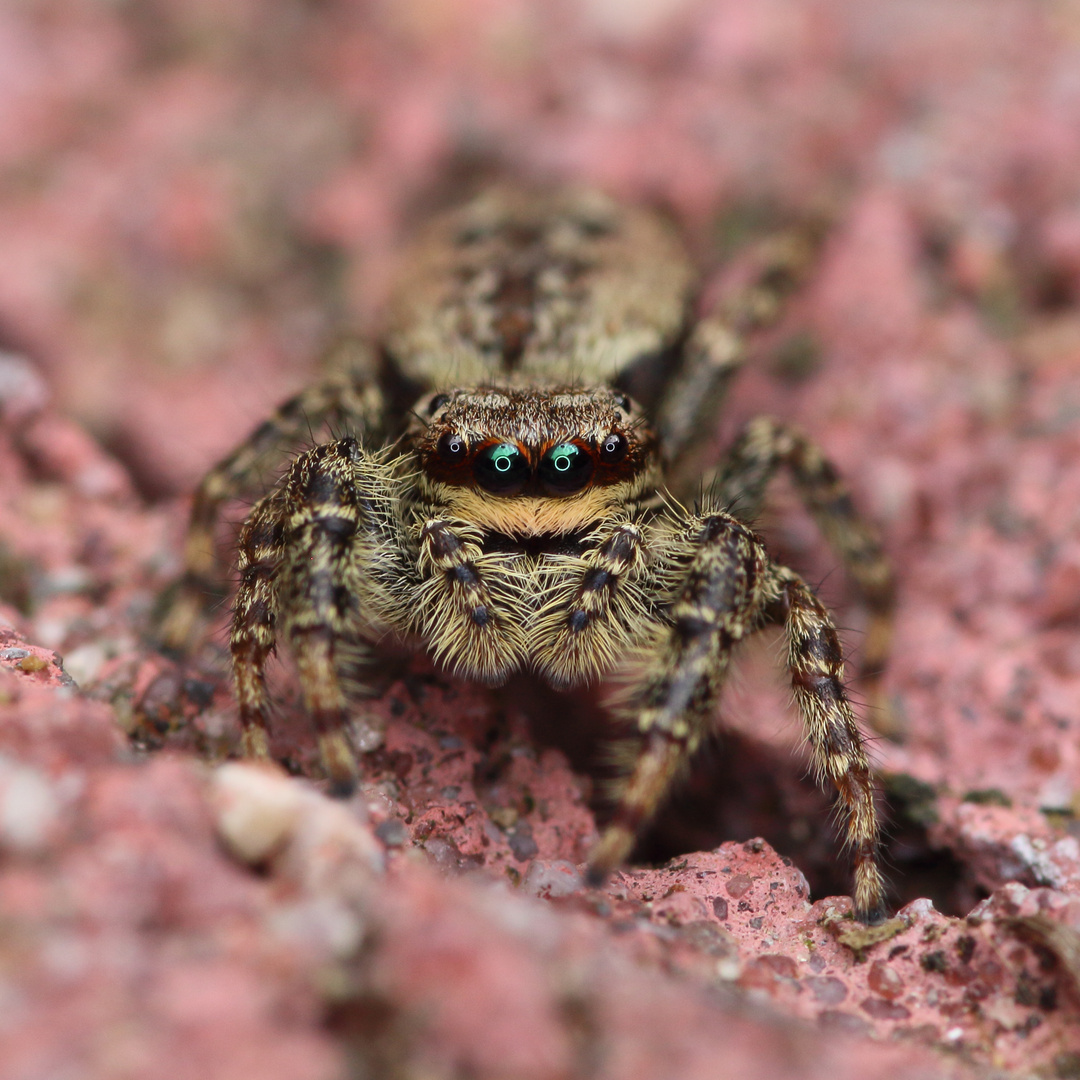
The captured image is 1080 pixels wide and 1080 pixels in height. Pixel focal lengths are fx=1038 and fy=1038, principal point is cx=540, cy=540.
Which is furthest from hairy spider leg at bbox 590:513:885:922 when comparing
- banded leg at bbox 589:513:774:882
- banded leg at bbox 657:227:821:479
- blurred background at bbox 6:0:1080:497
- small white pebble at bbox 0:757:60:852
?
blurred background at bbox 6:0:1080:497

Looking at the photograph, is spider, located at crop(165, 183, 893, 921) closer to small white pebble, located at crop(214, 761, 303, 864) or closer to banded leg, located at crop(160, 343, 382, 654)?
banded leg, located at crop(160, 343, 382, 654)

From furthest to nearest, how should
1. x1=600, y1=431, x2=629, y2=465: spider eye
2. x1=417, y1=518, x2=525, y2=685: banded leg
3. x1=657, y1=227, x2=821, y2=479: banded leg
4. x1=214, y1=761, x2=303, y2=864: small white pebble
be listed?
x1=657, y1=227, x2=821, y2=479: banded leg
x1=600, y1=431, x2=629, y2=465: spider eye
x1=417, y1=518, x2=525, y2=685: banded leg
x1=214, y1=761, x2=303, y2=864: small white pebble

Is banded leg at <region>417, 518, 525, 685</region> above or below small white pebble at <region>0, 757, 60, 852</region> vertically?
above

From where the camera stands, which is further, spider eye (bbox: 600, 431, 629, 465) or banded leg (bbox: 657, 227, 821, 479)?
banded leg (bbox: 657, 227, 821, 479)

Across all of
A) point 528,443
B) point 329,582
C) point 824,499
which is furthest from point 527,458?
point 824,499

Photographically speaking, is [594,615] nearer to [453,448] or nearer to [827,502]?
[453,448]

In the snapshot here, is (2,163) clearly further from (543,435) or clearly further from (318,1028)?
(318,1028)

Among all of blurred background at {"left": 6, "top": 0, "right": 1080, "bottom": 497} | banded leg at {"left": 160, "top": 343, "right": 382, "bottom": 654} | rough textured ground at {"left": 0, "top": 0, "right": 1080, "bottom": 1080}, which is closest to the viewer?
rough textured ground at {"left": 0, "top": 0, "right": 1080, "bottom": 1080}

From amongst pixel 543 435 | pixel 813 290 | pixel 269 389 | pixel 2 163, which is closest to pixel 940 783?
pixel 543 435

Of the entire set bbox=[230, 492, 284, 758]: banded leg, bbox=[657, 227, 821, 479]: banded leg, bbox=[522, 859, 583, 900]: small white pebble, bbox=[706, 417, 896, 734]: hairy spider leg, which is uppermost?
bbox=[657, 227, 821, 479]: banded leg
